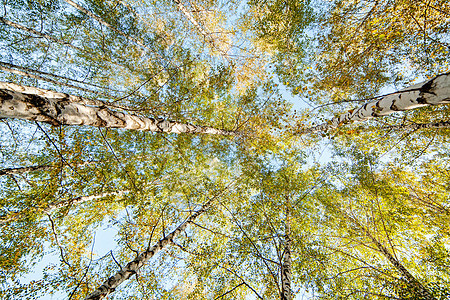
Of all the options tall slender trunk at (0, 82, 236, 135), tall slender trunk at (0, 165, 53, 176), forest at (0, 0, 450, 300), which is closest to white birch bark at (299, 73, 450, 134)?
forest at (0, 0, 450, 300)

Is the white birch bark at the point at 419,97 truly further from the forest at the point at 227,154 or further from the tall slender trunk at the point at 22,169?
the tall slender trunk at the point at 22,169

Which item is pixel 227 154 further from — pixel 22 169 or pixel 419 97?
pixel 22 169

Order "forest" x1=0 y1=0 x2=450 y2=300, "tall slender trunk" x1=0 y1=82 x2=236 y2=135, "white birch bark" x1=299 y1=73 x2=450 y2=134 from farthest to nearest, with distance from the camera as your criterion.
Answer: "forest" x1=0 y1=0 x2=450 y2=300 → "white birch bark" x1=299 y1=73 x2=450 y2=134 → "tall slender trunk" x1=0 y1=82 x2=236 y2=135

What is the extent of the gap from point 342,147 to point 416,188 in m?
4.36

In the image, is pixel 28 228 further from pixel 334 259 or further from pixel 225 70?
pixel 334 259

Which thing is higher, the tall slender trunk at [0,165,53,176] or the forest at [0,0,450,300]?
the tall slender trunk at [0,165,53,176]

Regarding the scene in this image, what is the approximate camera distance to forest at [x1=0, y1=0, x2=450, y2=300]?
15.3ft

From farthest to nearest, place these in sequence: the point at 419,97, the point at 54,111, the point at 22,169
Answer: the point at 22,169 < the point at 419,97 < the point at 54,111

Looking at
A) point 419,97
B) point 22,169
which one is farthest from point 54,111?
point 22,169

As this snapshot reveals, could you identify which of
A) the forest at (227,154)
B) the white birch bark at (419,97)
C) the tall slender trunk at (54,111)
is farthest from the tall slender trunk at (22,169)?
the white birch bark at (419,97)

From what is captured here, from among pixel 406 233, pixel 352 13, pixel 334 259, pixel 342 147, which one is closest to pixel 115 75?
pixel 352 13

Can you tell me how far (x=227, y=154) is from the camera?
29.7 feet

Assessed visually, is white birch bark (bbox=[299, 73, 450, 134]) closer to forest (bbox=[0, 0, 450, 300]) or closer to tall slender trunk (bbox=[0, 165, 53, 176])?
forest (bbox=[0, 0, 450, 300])

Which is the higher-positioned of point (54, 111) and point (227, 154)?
point (227, 154)
